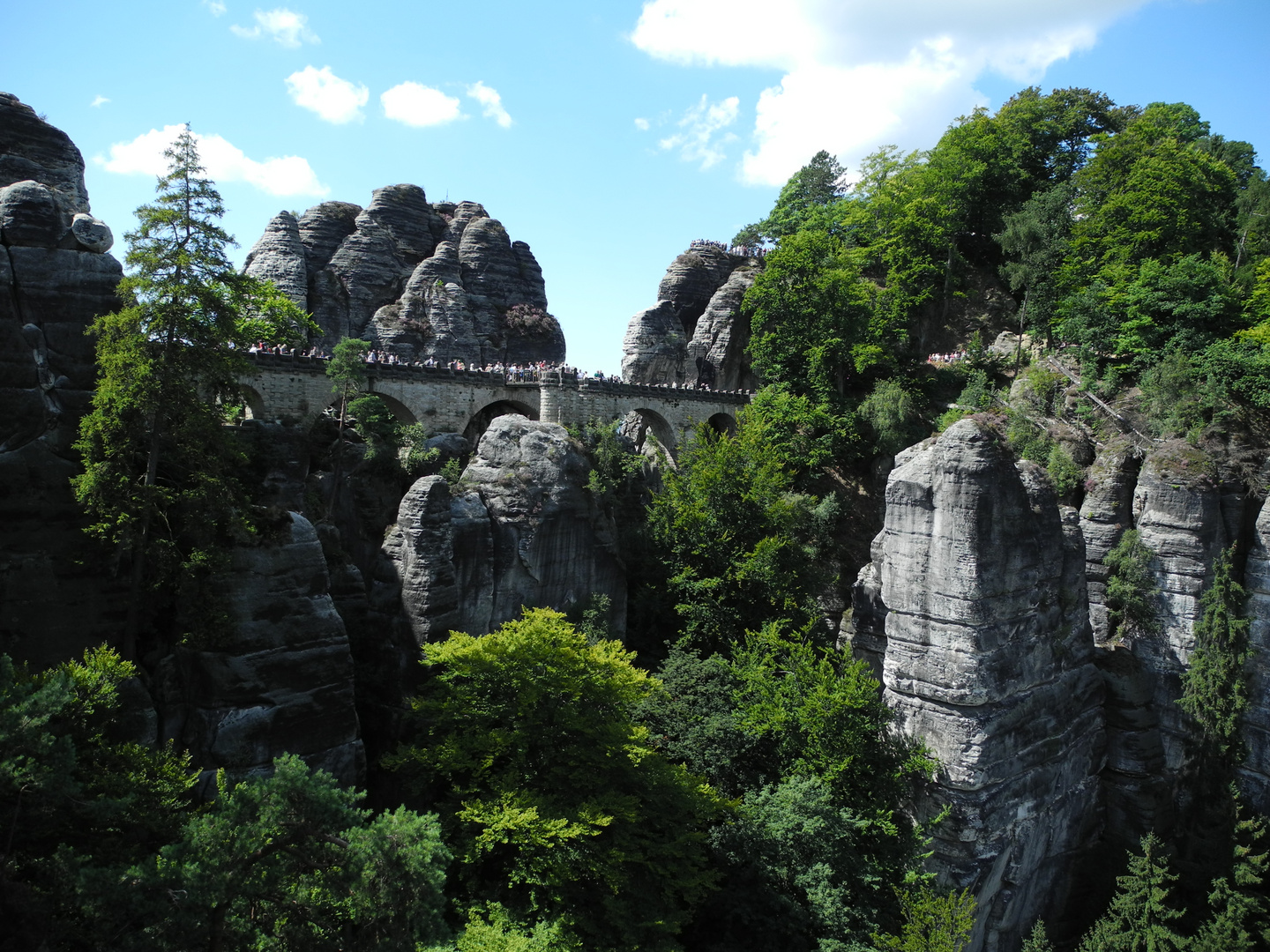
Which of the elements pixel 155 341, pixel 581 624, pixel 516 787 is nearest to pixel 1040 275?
pixel 581 624

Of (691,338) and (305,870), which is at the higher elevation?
(691,338)

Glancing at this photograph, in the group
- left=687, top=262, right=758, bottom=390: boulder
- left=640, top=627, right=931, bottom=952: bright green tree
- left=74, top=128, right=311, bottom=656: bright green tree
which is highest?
left=687, top=262, right=758, bottom=390: boulder

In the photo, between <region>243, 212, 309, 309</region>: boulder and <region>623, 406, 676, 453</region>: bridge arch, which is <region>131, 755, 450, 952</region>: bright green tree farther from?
<region>243, 212, 309, 309</region>: boulder

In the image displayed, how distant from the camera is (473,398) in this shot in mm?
30766

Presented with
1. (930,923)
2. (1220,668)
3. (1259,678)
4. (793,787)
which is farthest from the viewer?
(1259,678)

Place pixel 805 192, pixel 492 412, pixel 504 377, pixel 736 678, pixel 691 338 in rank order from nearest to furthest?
pixel 736 678
pixel 504 377
pixel 492 412
pixel 691 338
pixel 805 192

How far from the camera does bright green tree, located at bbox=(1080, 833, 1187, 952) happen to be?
18.9m

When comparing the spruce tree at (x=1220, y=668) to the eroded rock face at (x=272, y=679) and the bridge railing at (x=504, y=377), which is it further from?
the eroded rock face at (x=272, y=679)

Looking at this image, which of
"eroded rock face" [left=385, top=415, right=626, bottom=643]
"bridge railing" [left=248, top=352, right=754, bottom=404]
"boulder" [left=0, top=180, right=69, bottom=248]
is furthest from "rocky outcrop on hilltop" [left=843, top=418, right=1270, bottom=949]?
"boulder" [left=0, top=180, right=69, bottom=248]

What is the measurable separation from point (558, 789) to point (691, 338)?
29.8 metres

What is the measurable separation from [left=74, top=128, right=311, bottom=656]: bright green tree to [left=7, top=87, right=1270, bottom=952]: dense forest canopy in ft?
0.34

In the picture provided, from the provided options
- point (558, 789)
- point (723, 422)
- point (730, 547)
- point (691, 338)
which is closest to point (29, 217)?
point (558, 789)

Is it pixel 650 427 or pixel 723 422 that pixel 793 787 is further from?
pixel 723 422

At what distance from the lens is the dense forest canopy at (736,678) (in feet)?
34.7
